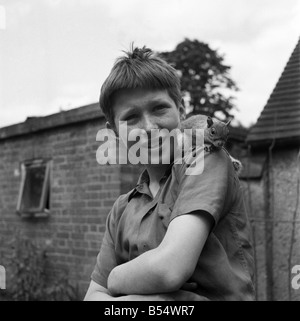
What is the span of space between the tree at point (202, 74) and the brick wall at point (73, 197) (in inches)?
851

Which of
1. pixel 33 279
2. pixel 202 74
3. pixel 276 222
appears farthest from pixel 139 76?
pixel 202 74

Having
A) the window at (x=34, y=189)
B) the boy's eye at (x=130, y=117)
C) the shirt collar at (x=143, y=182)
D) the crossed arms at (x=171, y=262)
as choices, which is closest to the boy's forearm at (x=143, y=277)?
the crossed arms at (x=171, y=262)

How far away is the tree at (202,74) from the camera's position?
2697 centimetres

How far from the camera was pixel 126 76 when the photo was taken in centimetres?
134

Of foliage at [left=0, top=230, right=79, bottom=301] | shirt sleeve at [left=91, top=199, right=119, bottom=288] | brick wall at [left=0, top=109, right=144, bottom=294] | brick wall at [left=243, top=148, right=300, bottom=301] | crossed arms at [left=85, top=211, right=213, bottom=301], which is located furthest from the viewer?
foliage at [left=0, top=230, right=79, bottom=301]

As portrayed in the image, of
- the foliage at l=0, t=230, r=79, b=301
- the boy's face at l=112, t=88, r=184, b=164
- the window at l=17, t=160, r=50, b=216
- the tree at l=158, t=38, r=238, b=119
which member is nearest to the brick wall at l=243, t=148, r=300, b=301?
the foliage at l=0, t=230, r=79, b=301

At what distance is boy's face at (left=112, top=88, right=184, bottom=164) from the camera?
4.35 feet

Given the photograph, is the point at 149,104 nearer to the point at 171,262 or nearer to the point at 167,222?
the point at 167,222

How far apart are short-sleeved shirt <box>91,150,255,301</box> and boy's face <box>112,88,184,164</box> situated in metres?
0.13

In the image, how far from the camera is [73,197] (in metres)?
4.94

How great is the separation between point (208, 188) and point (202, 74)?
28.6 meters

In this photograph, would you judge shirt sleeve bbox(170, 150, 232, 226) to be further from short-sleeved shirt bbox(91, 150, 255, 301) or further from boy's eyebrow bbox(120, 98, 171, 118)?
boy's eyebrow bbox(120, 98, 171, 118)

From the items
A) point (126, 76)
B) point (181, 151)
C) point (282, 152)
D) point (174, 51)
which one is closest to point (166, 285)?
point (181, 151)

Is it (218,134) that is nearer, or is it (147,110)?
(218,134)
